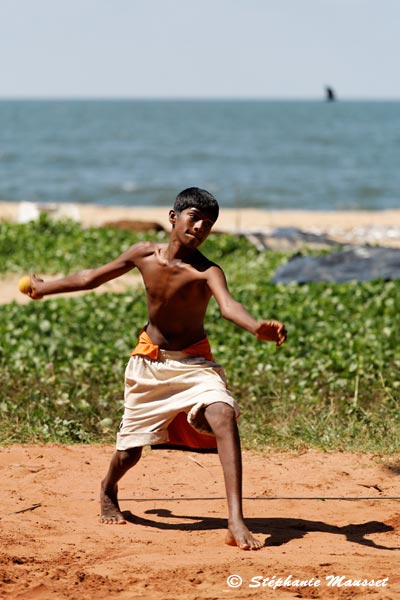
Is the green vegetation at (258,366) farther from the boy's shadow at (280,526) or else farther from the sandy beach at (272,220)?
the sandy beach at (272,220)

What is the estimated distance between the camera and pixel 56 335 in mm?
8742

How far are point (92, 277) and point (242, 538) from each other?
139 centimetres

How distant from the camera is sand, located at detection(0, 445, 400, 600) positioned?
382 cm

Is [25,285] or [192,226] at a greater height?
[192,226]

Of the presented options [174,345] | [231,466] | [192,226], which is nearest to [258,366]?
[174,345]

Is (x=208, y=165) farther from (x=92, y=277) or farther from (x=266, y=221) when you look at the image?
(x=92, y=277)

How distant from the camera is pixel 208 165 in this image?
155ft

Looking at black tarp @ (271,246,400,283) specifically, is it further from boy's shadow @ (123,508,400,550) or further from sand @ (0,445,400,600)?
boy's shadow @ (123,508,400,550)

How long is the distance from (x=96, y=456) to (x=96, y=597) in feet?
7.48

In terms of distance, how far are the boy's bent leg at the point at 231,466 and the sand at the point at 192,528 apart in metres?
0.06

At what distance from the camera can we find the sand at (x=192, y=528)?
3.82m

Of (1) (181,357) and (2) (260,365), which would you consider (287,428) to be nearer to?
(2) (260,365)

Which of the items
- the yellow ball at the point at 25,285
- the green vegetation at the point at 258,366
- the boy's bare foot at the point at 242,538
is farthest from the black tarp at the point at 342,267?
the boy's bare foot at the point at 242,538

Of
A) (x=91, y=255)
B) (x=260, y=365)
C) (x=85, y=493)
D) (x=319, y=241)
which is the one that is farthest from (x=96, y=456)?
(x=319, y=241)
